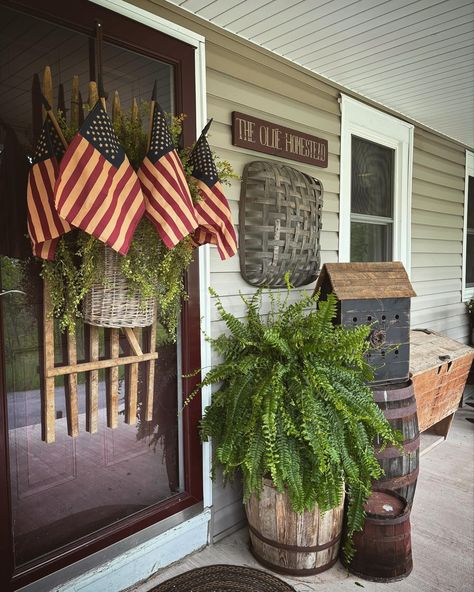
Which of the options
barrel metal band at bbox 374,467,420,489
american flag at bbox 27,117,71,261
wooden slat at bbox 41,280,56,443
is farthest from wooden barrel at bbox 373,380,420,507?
american flag at bbox 27,117,71,261

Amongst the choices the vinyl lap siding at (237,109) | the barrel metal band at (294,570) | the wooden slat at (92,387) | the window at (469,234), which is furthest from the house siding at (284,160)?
the wooden slat at (92,387)

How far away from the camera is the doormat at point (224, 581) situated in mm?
2131

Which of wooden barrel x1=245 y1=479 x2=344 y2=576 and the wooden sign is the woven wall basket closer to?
the wooden sign

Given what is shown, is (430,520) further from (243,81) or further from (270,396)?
(243,81)

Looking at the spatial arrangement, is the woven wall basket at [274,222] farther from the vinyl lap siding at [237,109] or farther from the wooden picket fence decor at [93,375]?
the wooden picket fence decor at [93,375]

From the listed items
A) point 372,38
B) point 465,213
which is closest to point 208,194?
point 372,38

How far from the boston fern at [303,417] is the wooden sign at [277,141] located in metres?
0.98

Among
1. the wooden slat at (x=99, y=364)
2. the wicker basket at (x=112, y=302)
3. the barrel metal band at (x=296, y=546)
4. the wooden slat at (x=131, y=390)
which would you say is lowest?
the barrel metal band at (x=296, y=546)

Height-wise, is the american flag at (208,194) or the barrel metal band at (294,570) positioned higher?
the american flag at (208,194)

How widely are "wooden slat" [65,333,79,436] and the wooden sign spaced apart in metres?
1.36

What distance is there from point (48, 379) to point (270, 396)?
0.92 meters

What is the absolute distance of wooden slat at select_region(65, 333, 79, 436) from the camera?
6.25 feet

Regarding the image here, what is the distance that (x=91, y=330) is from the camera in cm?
197

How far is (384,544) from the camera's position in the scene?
7.18 feet
